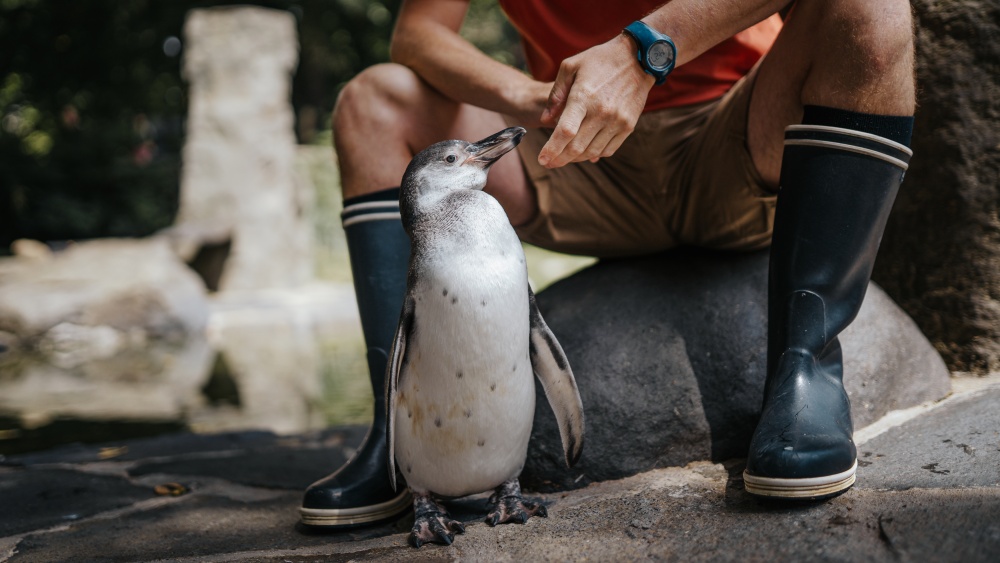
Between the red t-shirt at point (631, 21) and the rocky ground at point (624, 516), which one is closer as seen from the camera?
the rocky ground at point (624, 516)

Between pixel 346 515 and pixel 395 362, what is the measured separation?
381mm

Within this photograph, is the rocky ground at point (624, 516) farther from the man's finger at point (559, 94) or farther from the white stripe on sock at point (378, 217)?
the man's finger at point (559, 94)

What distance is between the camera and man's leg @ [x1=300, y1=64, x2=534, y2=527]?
1828mm

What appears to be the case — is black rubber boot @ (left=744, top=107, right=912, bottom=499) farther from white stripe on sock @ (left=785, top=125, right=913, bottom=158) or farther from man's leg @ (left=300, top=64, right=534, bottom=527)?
man's leg @ (left=300, top=64, right=534, bottom=527)

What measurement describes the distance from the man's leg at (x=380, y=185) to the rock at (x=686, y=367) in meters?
0.38

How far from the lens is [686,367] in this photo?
6.20 feet

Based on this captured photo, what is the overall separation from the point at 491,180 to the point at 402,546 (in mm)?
894

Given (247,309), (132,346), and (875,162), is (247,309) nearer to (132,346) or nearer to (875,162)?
(132,346)

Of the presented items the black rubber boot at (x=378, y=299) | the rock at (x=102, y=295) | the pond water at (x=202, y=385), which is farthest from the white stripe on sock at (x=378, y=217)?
the rock at (x=102, y=295)

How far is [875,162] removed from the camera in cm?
153

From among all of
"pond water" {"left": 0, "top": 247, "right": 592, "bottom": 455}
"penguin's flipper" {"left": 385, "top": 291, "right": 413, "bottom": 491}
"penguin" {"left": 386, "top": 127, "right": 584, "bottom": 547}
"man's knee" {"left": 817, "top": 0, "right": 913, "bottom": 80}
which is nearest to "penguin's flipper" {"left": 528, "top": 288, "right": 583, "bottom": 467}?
"penguin" {"left": 386, "top": 127, "right": 584, "bottom": 547}

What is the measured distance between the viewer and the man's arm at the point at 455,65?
5.53ft

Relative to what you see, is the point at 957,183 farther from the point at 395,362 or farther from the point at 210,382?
the point at 210,382

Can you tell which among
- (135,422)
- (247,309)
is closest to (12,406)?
(135,422)
